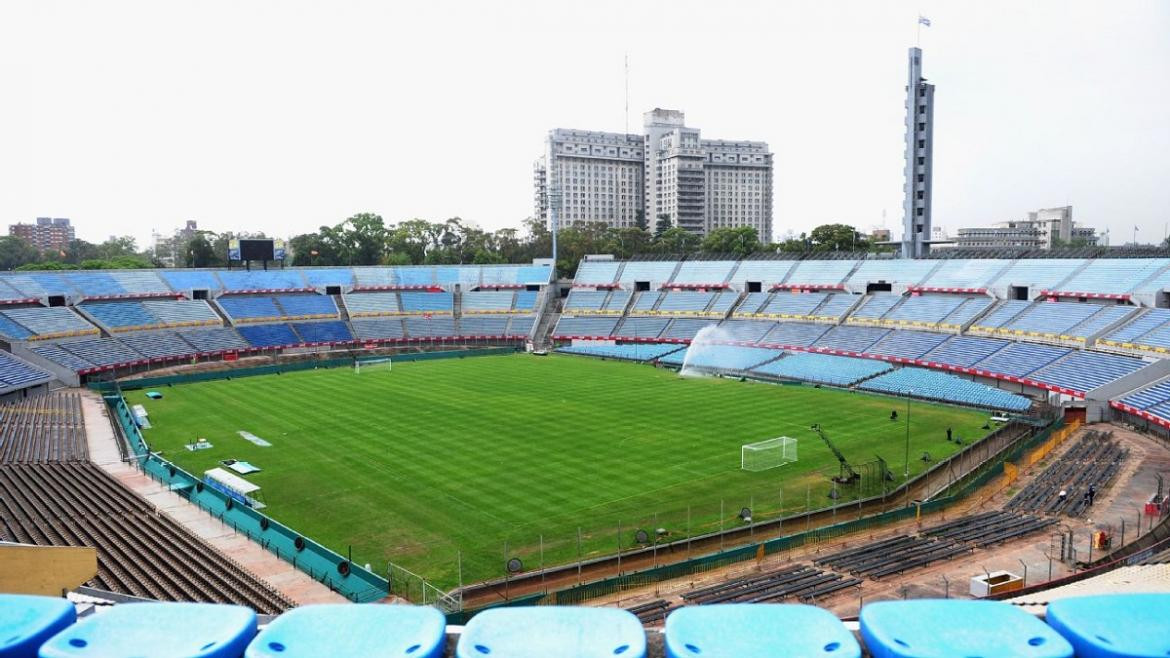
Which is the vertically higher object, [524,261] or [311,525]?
[524,261]

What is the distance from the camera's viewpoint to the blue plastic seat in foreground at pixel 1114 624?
4.94 m

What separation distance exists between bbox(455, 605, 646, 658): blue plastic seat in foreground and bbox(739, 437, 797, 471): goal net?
3200cm

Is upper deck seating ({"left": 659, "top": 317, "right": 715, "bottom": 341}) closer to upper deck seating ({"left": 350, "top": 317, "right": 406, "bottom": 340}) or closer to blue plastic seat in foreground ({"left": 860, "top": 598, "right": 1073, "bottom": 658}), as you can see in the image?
upper deck seating ({"left": 350, "top": 317, "right": 406, "bottom": 340})

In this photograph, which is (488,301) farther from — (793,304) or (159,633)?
(159,633)

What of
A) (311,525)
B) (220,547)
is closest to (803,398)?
(311,525)

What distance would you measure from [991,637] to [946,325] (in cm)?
6776

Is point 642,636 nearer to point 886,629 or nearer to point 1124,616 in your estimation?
point 886,629

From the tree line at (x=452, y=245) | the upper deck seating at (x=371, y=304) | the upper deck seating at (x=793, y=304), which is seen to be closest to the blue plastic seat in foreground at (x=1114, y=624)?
the upper deck seating at (x=793, y=304)

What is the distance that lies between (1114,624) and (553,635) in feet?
12.6

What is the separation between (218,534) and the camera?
28.8 metres

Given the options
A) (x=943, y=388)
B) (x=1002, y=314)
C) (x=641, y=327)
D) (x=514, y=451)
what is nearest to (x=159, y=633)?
(x=514, y=451)

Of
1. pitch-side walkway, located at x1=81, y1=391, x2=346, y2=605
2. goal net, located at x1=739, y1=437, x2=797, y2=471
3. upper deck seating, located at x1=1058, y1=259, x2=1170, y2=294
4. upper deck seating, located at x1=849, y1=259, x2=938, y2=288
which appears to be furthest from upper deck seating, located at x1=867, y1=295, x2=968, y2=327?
pitch-side walkway, located at x1=81, y1=391, x2=346, y2=605

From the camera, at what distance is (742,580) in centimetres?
2408

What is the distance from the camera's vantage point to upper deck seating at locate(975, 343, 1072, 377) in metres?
55.0
